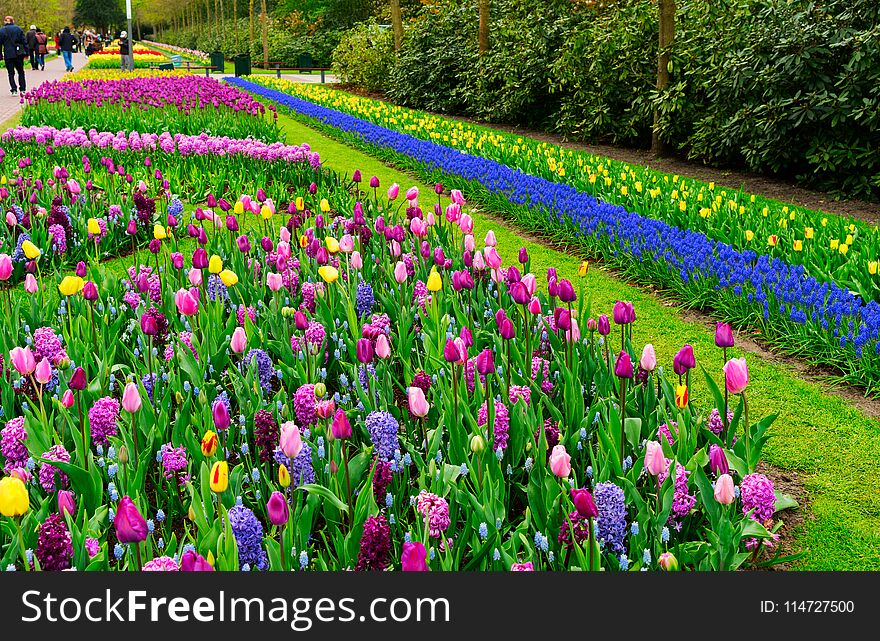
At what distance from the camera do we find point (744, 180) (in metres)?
9.41

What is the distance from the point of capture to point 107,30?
90375mm

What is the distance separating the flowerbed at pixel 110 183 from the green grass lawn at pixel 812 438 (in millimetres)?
2417

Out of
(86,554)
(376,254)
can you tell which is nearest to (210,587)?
(86,554)

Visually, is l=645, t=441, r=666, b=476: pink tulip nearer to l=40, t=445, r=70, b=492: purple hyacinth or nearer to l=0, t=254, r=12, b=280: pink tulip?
l=40, t=445, r=70, b=492: purple hyacinth

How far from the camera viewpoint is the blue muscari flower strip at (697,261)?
13.5ft

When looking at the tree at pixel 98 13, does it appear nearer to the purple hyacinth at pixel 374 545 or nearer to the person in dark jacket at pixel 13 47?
the person in dark jacket at pixel 13 47

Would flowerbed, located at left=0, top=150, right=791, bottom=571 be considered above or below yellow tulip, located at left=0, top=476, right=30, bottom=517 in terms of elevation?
below

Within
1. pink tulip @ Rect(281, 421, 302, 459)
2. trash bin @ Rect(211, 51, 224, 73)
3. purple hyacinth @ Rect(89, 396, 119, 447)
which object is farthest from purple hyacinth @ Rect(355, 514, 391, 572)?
trash bin @ Rect(211, 51, 224, 73)

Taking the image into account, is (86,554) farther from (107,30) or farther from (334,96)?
(107,30)

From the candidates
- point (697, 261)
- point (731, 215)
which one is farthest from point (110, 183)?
point (731, 215)

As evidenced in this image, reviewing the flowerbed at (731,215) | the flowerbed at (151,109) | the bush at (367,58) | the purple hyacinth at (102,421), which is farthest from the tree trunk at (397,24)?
the purple hyacinth at (102,421)

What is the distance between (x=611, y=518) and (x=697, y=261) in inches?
123

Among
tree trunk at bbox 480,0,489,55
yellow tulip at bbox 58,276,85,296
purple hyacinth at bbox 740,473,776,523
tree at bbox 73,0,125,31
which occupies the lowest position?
purple hyacinth at bbox 740,473,776,523

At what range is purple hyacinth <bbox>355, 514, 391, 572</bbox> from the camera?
80.9 inches
